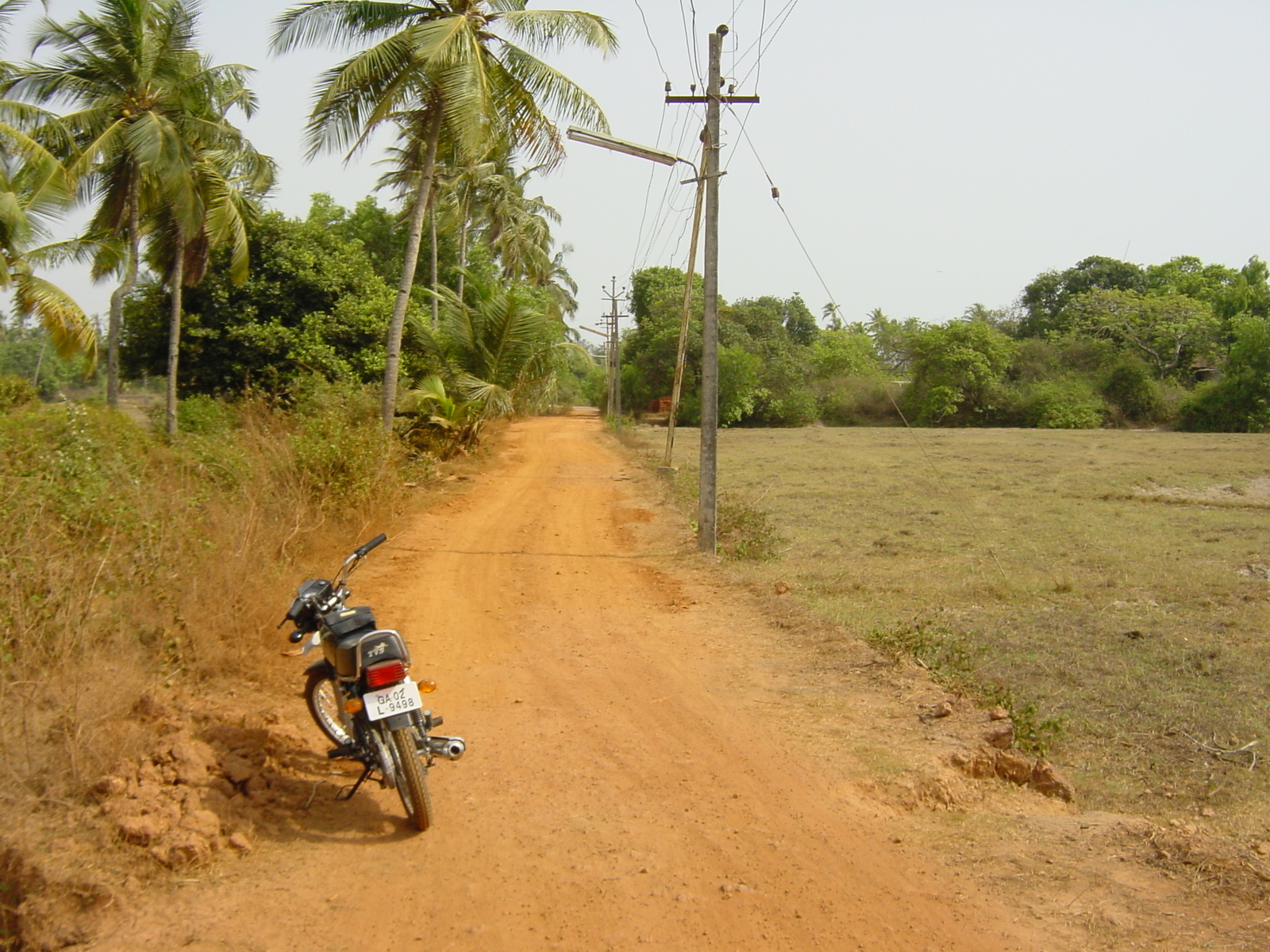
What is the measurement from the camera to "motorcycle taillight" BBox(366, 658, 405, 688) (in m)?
4.41

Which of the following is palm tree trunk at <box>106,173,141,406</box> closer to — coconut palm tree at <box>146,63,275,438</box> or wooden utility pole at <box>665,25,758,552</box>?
coconut palm tree at <box>146,63,275,438</box>

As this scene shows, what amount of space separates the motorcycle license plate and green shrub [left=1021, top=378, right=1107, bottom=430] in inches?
1860

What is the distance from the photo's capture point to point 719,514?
13.3 metres

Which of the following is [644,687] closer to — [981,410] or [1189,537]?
[1189,537]

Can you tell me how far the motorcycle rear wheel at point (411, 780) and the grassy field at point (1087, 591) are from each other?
136 inches

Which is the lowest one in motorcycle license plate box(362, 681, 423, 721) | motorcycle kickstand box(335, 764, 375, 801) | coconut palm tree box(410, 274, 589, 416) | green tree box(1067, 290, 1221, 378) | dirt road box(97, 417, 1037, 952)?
dirt road box(97, 417, 1037, 952)

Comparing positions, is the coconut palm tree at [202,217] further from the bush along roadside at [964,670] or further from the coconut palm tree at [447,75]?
the bush along roadside at [964,670]

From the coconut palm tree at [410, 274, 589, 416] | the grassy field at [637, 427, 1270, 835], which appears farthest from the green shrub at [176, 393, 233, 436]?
the grassy field at [637, 427, 1270, 835]

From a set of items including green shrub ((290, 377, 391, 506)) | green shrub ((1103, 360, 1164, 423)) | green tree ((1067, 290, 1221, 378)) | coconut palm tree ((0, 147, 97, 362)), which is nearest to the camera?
green shrub ((290, 377, 391, 506))

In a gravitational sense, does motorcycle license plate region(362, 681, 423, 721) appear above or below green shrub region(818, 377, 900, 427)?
below

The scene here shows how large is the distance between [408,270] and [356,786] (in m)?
12.4

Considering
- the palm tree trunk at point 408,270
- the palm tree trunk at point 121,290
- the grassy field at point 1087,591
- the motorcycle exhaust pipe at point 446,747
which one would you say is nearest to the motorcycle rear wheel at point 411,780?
the motorcycle exhaust pipe at point 446,747

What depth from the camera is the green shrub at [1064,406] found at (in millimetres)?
47469

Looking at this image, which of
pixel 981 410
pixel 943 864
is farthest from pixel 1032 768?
pixel 981 410
